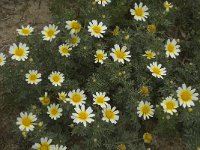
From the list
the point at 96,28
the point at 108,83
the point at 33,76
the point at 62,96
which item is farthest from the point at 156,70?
the point at 33,76

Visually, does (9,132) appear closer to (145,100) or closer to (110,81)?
(110,81)

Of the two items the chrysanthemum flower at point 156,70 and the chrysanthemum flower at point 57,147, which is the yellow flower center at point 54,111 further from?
the chrysanthemum flower at point 156,70

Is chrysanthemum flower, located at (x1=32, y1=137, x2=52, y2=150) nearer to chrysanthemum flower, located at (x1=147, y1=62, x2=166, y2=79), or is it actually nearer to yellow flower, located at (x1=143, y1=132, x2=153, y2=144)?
yellow flower, located at (x1=143, y1=132, x2=153, y2=144)

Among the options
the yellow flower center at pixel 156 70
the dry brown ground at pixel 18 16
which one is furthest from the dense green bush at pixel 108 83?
the dry brown ground at pixel 18 16

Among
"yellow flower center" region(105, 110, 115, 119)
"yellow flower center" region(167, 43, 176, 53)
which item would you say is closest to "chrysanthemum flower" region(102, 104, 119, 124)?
"yellow flower center" region(105, 110, 115, 119)

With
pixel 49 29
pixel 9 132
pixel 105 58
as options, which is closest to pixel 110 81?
pixel 105 58

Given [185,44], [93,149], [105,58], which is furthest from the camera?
[185,44]
